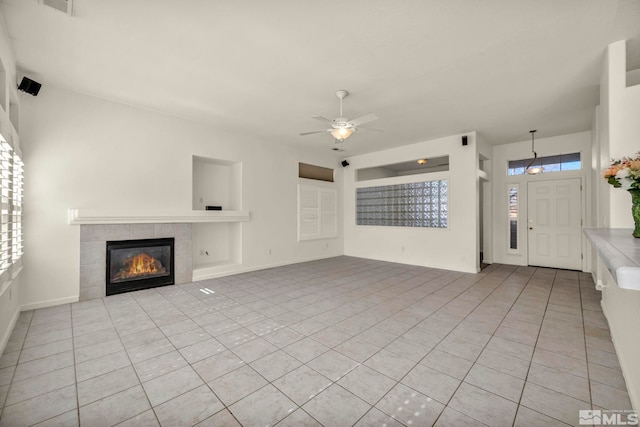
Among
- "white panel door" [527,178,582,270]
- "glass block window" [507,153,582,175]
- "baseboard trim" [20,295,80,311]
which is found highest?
"glass block window" [507,153,582,175]

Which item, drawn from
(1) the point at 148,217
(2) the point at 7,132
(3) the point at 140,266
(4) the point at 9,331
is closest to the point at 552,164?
(1) the point at 148,217

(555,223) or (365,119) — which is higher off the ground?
(365,119)

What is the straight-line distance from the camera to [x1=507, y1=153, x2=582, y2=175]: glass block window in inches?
225

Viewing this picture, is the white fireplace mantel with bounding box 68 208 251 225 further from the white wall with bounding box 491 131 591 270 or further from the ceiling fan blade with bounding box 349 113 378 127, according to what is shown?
the white wall with bounding box 491 131 591 270

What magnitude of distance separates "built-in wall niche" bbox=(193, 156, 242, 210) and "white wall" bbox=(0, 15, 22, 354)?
2534 mm

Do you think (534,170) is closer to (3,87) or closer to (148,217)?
(148,217)

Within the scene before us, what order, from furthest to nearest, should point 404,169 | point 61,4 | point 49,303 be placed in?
point 404,169, point 49,303, point 61,4

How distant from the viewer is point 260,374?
2.05m

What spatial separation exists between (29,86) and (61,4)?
69.1 inches

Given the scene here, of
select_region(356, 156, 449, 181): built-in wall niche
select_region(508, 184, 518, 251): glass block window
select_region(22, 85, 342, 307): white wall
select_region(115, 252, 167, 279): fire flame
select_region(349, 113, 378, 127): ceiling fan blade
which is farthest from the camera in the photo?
select_region(356, 156, 449, 181): built-in wall niche

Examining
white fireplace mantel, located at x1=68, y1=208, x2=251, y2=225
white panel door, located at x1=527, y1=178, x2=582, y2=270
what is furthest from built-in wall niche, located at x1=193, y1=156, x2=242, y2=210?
white panel door, located at x1=527, y1=178, x2=582, y2=270

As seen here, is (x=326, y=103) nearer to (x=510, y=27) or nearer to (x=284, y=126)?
(x=284, y=126)

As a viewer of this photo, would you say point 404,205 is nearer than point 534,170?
No

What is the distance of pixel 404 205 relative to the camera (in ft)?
21.6
